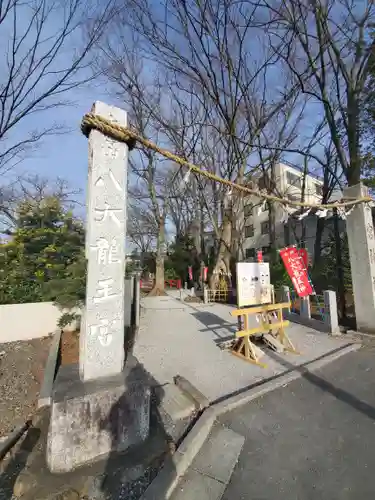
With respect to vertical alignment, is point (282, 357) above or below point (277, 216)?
below

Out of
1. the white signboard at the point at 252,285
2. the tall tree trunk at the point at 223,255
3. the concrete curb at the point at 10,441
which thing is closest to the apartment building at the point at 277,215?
the tall tree trunk at the point at 223,255

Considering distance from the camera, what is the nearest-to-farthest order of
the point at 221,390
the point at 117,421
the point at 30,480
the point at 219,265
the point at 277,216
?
the point at 30,480, the point at 117,421, the point at 221,390, the point at 219,265, the point at 277,216

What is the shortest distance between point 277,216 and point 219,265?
13670mm

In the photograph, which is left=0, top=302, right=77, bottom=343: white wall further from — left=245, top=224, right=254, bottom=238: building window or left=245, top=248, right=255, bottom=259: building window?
left=245, top=224, right=254, bottom=238: building window

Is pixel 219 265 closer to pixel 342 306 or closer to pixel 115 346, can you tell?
pixel 342 306

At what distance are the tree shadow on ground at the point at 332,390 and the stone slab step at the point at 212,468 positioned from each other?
76.4 inches

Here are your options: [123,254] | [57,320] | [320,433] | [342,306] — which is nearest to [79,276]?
[57,320]

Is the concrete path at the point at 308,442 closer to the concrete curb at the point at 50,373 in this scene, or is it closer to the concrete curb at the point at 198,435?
the concrete curb at the point at 198,435

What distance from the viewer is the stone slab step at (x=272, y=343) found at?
20.6 feet

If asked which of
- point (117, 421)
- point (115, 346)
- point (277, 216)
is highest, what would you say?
point (277, 216)

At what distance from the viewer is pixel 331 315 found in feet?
25.4

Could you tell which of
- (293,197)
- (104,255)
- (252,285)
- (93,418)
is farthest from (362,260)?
(293,197)

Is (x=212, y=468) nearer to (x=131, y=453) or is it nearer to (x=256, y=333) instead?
(x=131, y=453)

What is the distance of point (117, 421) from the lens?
2.87 metres
